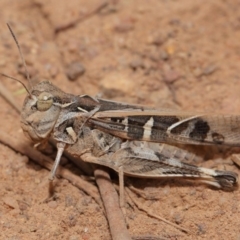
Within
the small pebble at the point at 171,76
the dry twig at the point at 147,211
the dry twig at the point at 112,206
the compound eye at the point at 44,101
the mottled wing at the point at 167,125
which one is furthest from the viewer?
the small pebble at the point at 171,76

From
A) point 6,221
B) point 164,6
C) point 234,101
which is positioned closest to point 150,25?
point 164,6

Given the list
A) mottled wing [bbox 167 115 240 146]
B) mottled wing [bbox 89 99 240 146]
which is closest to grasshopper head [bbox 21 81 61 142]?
mottled wing [bbox 89 99 240 146]

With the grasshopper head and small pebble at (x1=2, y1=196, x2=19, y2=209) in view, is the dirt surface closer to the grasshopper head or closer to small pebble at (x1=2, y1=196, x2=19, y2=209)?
small pebble at (x1=2, y1=196, x2=19, y2=209)

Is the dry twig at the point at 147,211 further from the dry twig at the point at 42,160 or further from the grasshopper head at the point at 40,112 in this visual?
the grasshopper head at the point at 40,112

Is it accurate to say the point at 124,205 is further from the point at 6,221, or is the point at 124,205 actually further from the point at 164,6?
the point at 164,6

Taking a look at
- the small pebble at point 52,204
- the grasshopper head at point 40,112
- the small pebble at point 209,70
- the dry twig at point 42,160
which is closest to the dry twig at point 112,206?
the dry twig at point 42,160

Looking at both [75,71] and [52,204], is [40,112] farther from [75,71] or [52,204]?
[75,71]

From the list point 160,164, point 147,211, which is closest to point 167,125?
point 160,164
